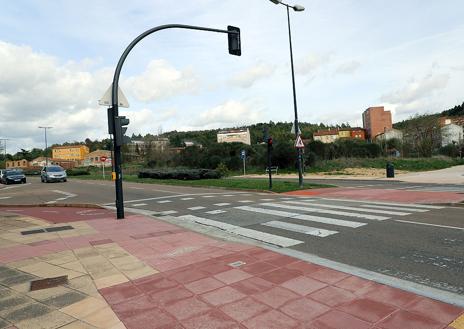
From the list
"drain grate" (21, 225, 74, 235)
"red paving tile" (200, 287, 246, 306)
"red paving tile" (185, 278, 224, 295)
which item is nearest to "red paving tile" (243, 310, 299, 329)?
"red paving tile" (200, 287, 246, 306)

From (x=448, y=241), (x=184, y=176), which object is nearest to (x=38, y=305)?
(x=448, y=241)

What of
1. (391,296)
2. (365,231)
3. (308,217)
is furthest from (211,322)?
(308,217)

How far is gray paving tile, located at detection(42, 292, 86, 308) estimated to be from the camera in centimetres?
439

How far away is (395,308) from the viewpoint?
4.01 m

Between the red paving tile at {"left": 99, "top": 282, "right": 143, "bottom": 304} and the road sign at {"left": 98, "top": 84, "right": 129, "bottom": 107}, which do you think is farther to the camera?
the road sign at {"left": 98, "top": 84, "right": 129, "bottom": 107}

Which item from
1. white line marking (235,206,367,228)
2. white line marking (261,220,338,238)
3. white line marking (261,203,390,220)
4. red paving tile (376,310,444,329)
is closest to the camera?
red paving tile (376,310,444,329)

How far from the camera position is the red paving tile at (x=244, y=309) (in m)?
3.91

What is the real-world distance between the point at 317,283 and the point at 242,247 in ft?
7.53

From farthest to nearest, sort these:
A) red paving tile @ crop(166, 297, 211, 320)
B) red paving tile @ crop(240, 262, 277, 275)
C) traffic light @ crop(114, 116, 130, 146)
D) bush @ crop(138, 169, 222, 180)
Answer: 1. bush @ crop(138, 169, 222, 180)
2. traffic light @ crop(114, 116, 130, 146)
3. red paving tile @ crop(240, 262, 277, 275)
4. red paving tile @ crop(166, 297, 211, 320)

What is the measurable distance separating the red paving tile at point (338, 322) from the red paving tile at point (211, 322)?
0.82 metres

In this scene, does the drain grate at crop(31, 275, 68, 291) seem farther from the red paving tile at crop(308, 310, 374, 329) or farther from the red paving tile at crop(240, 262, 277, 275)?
the red paving tile at crop(308, 310, 374, 329)

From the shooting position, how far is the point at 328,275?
5.19 m

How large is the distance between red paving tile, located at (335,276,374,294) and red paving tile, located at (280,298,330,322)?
0.70 metres

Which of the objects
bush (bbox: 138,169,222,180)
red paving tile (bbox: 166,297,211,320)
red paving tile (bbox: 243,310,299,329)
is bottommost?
red paving tile (bbox: 243,310,299,329)
